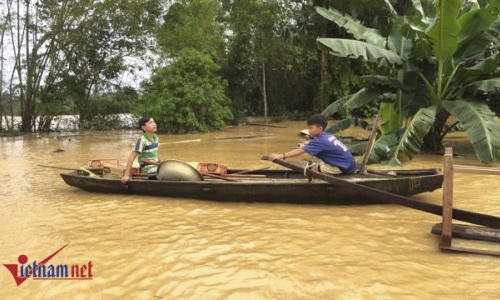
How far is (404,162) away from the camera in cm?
896

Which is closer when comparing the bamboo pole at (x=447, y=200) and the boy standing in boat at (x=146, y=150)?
the bamboo pole at (x=447, y=200)

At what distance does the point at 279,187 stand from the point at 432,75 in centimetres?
541

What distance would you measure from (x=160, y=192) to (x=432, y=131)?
6.83m

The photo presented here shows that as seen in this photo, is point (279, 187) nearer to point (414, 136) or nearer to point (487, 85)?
point (414, 136)

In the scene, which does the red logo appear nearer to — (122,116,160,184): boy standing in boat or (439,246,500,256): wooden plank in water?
(122,116,160,184): boy standing in boat

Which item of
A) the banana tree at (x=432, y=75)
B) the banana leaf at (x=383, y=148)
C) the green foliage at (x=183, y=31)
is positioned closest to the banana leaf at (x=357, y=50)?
the banana tree at (x=432, y=75)

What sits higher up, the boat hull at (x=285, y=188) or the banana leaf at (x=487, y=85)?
the banana leaf at (x=487, y=85)

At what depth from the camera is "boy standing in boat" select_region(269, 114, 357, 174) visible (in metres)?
5.13

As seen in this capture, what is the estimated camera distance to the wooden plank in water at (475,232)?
13.0ft

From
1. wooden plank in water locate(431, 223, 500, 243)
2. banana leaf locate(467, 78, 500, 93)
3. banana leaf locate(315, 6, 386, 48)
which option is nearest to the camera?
wooden plank in water locate(431, 223, 500, 243)

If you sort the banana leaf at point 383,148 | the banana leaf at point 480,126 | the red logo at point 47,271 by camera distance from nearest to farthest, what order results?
the red logo at point 47,271, the banana leaf at point 480,126, the banana leaf at point 383,148

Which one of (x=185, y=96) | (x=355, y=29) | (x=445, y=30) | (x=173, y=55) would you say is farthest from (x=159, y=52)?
(x=445, y=30)

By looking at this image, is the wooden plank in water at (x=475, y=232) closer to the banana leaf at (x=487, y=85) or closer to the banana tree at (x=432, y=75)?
the banana tree at (x=432, y=75)

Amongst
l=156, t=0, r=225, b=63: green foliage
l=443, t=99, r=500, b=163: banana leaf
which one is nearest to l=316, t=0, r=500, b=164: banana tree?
l=443, t=99, r=500, b=163: banana leaf
